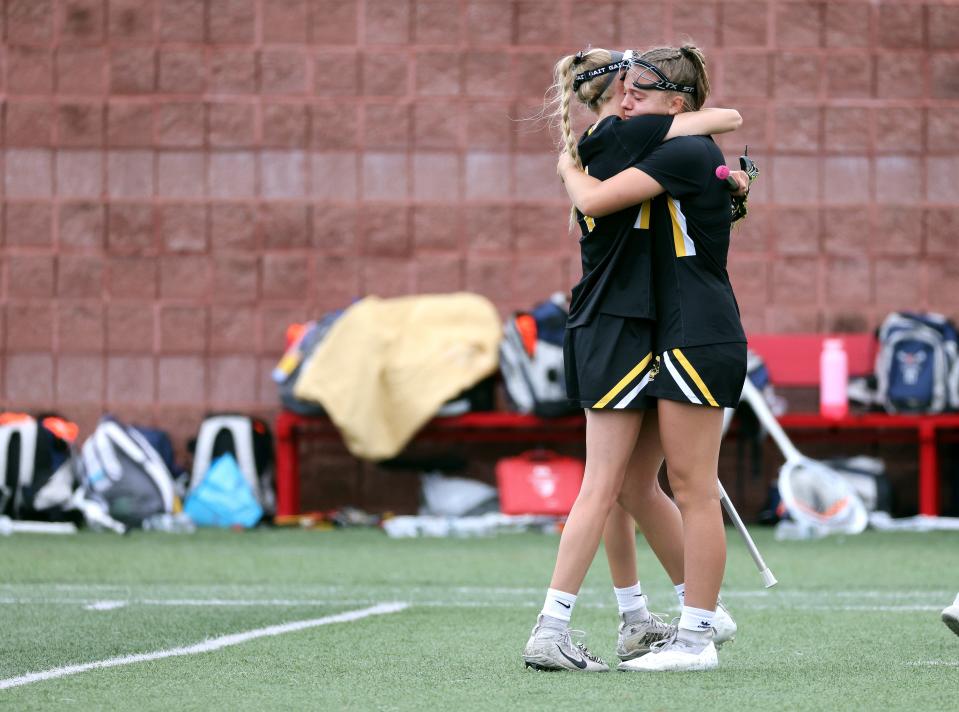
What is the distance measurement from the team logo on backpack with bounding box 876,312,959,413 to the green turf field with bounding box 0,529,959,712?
37.2 inches

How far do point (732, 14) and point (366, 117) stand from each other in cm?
237

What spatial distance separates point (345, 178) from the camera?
10.5 meters

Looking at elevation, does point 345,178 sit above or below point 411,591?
above

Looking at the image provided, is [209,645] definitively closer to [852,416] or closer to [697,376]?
[697,376]

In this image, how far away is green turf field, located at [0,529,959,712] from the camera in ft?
12.3

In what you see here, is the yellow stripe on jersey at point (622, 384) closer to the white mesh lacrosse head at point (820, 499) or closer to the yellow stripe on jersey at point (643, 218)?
the yellow stripe on jersey at point (643, 218)

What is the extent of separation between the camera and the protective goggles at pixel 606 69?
167 inches

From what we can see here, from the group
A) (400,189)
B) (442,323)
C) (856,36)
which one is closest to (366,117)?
(400,189)

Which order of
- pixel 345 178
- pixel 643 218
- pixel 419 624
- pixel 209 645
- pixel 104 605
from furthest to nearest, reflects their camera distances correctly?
pixel 345 178
pixel 104 605
pixel 419 624
pixel 209 645
pixel 643 218

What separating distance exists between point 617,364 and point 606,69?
29.7 inches

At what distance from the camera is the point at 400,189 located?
1045 centimetres

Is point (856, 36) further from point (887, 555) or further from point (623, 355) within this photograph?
point (623, 355)

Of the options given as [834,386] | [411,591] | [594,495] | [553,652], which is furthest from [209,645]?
[834,386]

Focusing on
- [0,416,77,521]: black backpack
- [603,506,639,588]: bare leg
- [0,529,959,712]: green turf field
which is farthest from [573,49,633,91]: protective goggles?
[0,416,77,521]: black backpack
